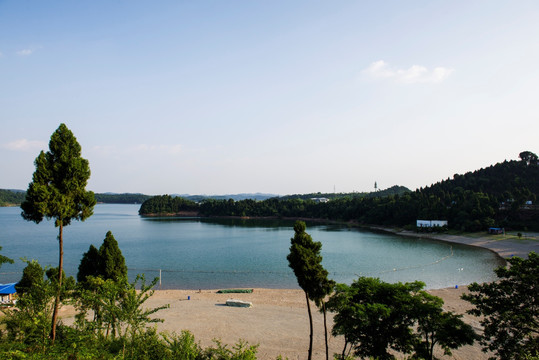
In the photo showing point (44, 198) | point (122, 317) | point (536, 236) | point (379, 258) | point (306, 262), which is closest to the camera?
point (122, 317)

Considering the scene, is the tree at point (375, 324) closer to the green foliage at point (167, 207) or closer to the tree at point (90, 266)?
the tree at point (90, 266)

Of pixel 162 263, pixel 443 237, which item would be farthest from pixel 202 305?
pixel 443 237

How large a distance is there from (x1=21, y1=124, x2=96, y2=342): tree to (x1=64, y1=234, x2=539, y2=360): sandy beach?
7.63 metres

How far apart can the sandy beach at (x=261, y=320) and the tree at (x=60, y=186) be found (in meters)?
7.63

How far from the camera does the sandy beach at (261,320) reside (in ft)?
→ 61.9

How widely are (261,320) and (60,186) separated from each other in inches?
643

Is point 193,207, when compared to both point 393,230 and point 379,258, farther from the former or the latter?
point 379,258

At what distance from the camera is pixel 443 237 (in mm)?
73062

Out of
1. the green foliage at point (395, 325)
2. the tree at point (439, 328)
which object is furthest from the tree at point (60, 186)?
the tree at point (439, 328)

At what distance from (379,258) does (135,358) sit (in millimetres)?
46682

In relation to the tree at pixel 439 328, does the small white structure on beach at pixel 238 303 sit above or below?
below

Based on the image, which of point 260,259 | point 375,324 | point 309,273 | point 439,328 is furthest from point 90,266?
point 260,259

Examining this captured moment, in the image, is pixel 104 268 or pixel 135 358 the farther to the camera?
pixel 104 268

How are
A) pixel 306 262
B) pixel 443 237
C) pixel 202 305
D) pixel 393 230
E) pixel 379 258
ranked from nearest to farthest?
1. pixel 306 262
2. pixel 202 305
3. pixel 379 258
4. pixel 443 237
5. pixel 393 230
